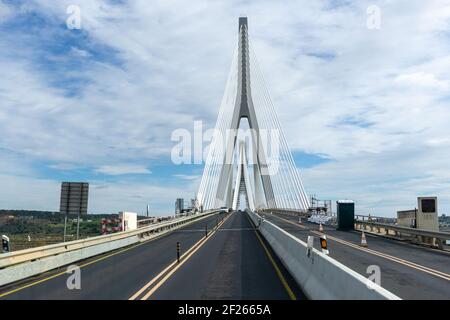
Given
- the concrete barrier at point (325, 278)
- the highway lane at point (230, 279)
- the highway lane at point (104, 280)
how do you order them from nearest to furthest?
the concrete barrier at point (325, 278)
the highway lane at point (230, 279)
the highway lane at point (104, 280)

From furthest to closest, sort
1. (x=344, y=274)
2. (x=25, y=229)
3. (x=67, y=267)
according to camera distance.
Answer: (x=25, y=229) < (x=67, y=267) < (x=344, y=274)

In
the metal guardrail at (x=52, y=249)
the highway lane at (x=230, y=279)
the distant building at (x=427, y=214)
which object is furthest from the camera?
the distant building at (x=427, y=214)

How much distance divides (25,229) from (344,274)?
48.0 meters

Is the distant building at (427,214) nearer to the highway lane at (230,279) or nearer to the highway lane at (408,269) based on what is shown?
the highway lane at (408,269)

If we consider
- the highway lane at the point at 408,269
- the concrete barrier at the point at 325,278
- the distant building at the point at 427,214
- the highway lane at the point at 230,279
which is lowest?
the highway lane at the point at 230,279

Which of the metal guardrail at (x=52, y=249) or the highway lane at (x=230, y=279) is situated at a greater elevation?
the metal guardrail at (x=52, y=249)

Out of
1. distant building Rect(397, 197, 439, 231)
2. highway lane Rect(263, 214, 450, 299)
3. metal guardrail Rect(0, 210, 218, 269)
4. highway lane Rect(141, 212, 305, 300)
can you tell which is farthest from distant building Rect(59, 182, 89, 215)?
distant building Rect(397, 197, 439, 231)

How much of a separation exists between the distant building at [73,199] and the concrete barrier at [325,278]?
10656mm

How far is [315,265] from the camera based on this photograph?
467 inches

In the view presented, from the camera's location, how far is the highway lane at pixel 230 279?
11711mm

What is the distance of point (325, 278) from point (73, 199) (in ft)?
53.1

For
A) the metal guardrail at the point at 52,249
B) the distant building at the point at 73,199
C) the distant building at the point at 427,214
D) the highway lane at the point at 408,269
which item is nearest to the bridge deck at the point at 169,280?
the metal guardrail at the point at 52,249

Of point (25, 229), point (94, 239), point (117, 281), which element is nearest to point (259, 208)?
point (25, 229)
